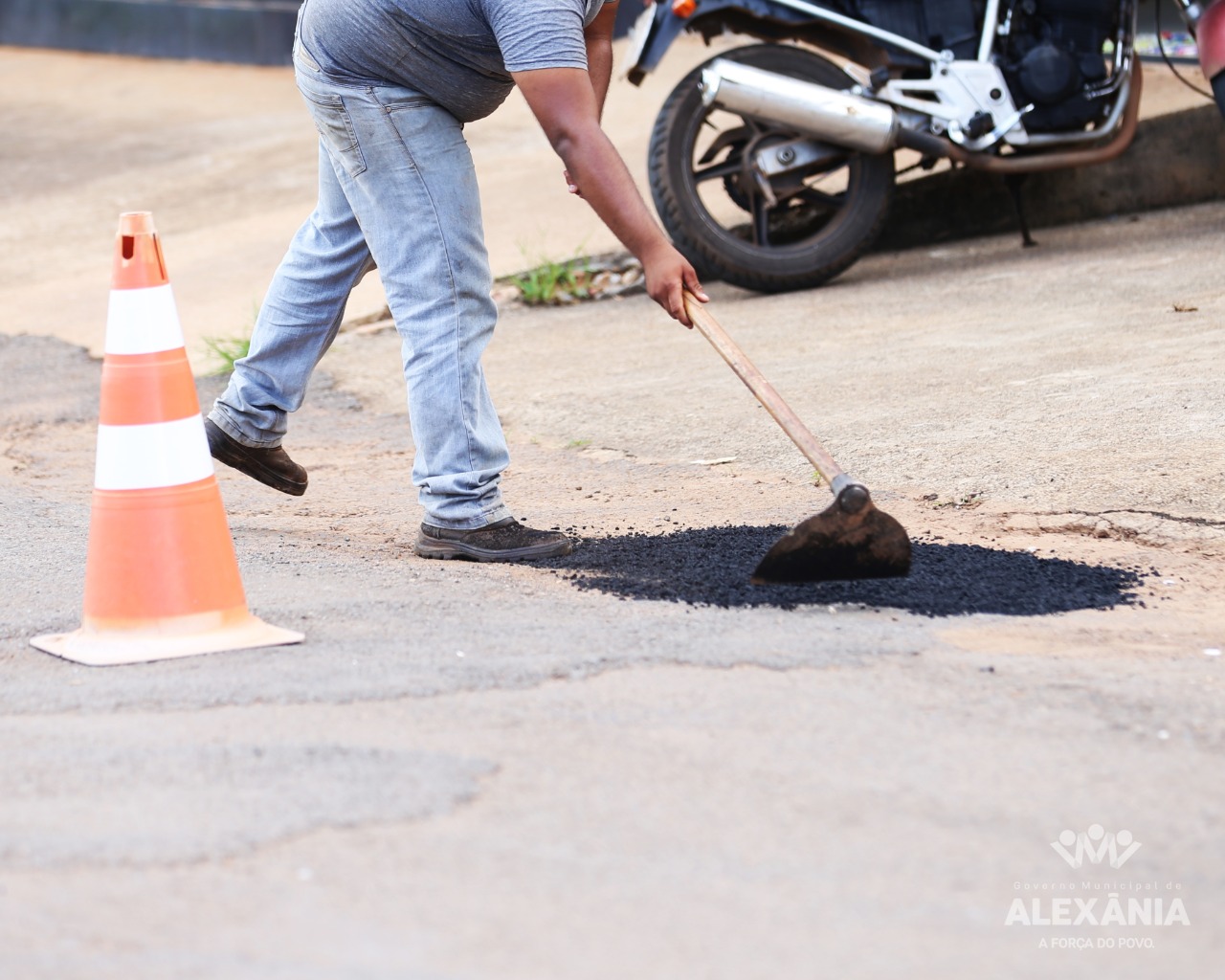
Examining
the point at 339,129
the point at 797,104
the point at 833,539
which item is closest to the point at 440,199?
the point at 339,129

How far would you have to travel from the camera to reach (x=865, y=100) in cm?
558

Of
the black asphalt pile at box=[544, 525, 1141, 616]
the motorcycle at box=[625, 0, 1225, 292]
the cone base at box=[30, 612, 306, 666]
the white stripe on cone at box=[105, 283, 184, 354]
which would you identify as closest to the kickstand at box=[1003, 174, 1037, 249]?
the motorcycle at box=[625, 0, 1225, 292]

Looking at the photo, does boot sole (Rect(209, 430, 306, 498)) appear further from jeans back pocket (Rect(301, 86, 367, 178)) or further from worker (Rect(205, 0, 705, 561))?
jeans back pocket (Rect(301, 86, 367, 178))

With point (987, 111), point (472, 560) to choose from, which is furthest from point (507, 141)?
point (472, 560)

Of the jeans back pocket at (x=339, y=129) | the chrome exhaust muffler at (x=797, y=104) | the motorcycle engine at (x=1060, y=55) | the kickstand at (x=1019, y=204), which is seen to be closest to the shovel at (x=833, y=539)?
the jeans back pocket at (x=339, y=129)

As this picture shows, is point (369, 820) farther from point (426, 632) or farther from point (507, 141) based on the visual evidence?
point (507, 141)

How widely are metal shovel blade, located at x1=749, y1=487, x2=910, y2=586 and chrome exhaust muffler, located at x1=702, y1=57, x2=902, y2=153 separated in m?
3.05

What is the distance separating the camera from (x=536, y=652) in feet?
7.94

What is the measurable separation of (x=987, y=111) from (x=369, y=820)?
4539 mm

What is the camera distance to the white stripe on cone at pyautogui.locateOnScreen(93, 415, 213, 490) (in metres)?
2.57

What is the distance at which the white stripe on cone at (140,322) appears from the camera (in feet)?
8.58

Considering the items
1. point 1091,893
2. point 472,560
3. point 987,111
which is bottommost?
point 472,560

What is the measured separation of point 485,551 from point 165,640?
0.78m

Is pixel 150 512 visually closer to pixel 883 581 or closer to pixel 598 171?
pixel 598 171
